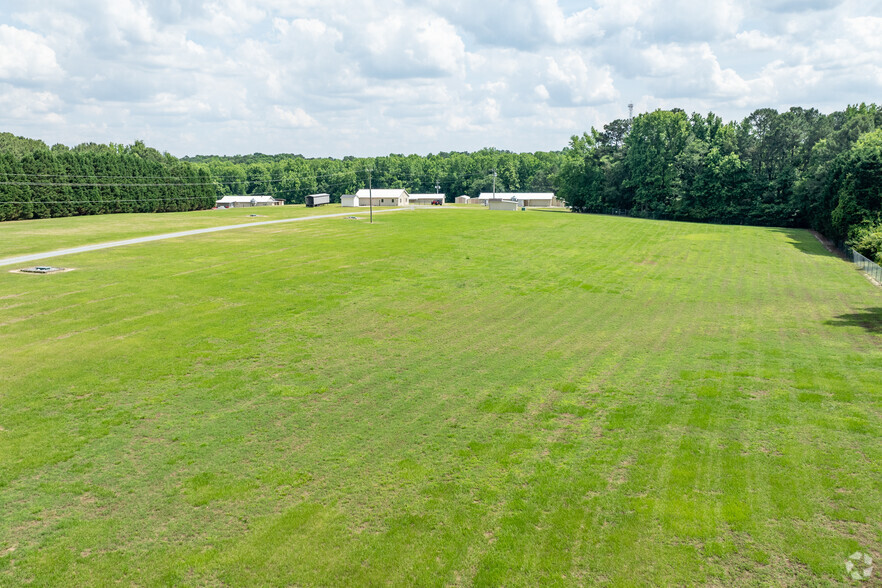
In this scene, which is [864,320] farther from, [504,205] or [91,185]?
[91,185]

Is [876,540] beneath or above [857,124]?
beneath

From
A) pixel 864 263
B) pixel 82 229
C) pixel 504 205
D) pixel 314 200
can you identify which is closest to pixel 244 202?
pixel 314 200

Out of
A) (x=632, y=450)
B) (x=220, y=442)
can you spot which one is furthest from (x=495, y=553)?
(x=220, y=442)

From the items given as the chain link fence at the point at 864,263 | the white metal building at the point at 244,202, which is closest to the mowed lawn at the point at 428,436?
the chain link fence at the point at 864,263

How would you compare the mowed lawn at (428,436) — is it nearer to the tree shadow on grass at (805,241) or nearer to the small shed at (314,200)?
the tree shadow on grass at (805,241)

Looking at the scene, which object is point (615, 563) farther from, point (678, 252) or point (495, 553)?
point (678, 252)
